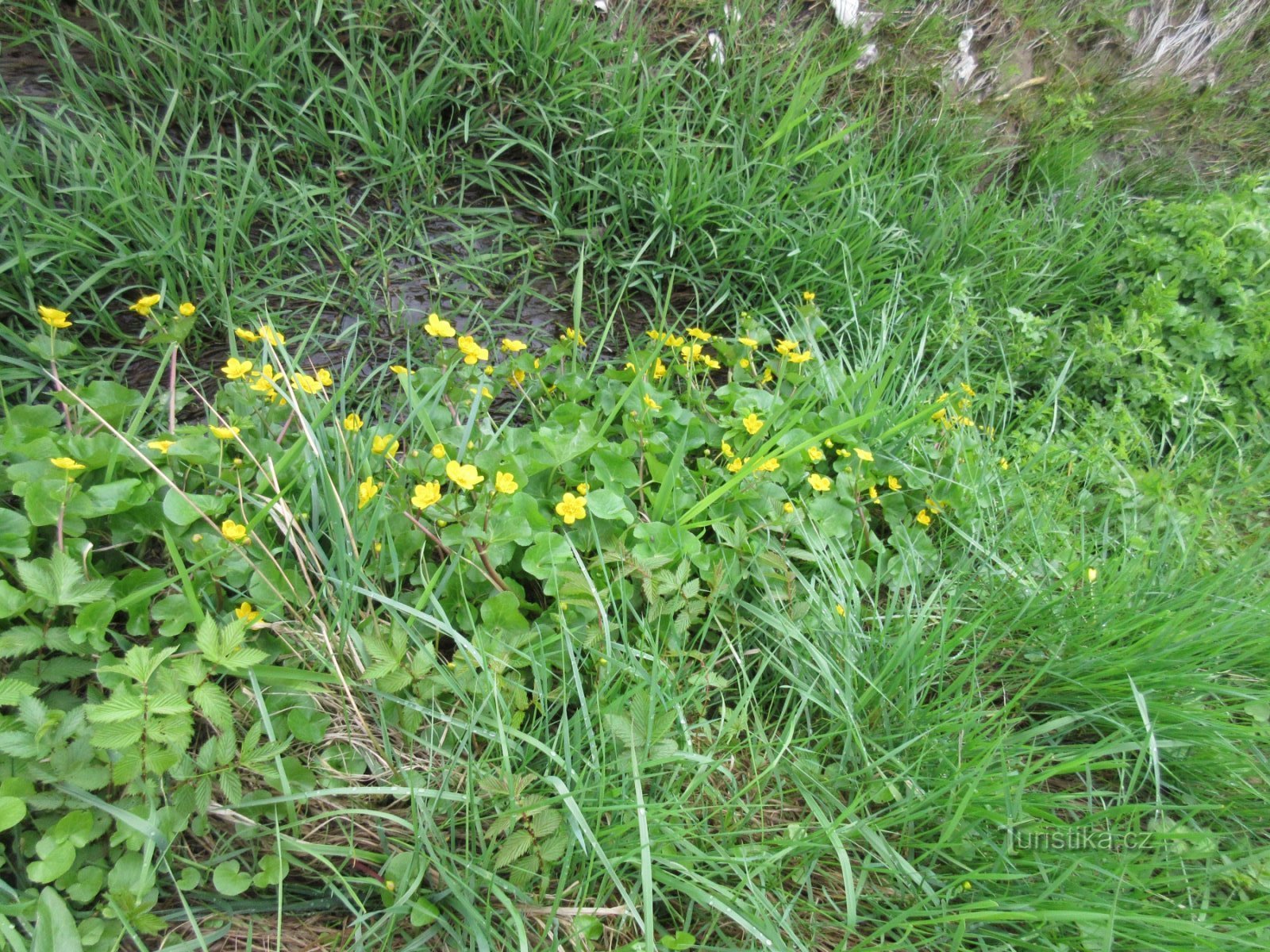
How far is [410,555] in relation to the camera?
1659 mm

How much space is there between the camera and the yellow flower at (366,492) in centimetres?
157

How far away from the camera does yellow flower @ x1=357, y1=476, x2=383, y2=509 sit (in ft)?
5.15

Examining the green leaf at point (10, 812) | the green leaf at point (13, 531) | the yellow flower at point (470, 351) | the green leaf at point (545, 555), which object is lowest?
the green leaf at point (10, 812)

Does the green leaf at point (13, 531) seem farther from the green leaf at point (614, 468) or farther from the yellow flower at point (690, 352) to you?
the yellow flower at point (690, 352)

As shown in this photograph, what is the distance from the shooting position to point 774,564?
5.98 feet

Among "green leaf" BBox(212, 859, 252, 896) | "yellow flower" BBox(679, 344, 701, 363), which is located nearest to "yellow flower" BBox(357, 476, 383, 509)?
"green leaf" BBox(212, 859, 252, 896)

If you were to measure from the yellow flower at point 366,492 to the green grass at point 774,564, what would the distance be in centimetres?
4

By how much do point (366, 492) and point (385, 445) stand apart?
196 mm

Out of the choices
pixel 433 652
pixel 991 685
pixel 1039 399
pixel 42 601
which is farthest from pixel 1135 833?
pixel 42 601

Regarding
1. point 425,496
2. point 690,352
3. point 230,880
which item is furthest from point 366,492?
point 690,352

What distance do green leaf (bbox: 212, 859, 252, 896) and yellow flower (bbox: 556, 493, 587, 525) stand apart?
0.84 metres

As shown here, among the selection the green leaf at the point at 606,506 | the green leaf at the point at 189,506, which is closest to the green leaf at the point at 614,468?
the green leaf at the point at 606,506

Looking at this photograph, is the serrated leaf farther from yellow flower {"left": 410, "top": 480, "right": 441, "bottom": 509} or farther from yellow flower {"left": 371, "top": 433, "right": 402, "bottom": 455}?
yellow flower {"left": 371, "top": 433, "right": 402, "bottom": 455}

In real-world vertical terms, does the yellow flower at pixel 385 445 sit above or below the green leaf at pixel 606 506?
Result: below
